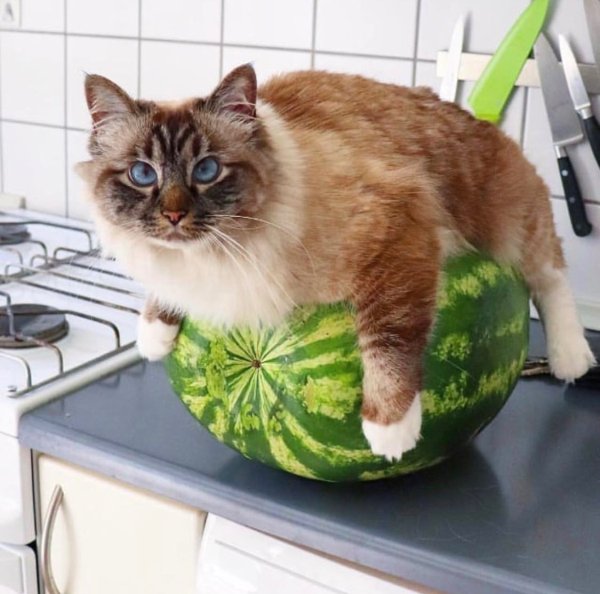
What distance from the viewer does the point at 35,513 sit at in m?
1.10

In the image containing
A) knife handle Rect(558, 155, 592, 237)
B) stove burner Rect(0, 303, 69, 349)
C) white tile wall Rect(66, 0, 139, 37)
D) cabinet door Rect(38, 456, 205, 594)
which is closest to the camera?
cabinet door Rect(38, 456, 205, 594)

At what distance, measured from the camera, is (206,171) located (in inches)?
34.6

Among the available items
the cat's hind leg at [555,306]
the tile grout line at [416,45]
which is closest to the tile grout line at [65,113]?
the tile grout line at [416,45]

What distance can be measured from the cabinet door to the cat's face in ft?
1.05

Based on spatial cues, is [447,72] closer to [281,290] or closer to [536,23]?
[536,23]

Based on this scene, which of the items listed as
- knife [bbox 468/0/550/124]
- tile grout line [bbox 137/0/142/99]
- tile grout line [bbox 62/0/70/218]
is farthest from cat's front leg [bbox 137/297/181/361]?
tile grout line [bbox 62/0/70/218]

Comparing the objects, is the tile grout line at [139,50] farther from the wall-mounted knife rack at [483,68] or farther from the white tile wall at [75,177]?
the wall-mounted knife rack at [483,68]

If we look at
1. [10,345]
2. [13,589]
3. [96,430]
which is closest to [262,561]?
[96,430]

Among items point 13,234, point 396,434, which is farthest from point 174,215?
point 13,234

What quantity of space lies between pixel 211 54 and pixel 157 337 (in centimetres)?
83

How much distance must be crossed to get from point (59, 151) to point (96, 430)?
3.30 feet

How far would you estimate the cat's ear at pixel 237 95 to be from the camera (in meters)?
0.86

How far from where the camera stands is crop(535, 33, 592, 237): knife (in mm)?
1359

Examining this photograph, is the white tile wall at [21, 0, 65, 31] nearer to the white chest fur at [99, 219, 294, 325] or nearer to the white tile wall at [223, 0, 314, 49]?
the white tile wall at [223, 0, 314, 49]
